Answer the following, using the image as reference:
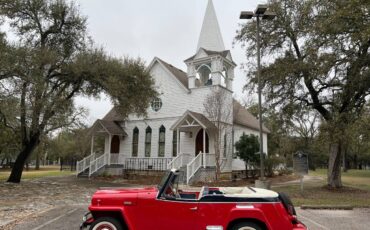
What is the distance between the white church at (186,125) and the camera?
22156mm

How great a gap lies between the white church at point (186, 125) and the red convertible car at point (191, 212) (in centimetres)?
1498

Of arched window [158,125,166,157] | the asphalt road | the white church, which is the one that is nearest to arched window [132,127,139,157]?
the white church

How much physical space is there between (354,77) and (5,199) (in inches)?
620

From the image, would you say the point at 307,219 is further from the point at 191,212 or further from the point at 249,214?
the point at 191,212

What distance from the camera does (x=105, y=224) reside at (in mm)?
5883

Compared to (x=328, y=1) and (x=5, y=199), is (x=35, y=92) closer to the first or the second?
(x=5, y=199)

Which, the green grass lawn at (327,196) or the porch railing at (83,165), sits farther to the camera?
the porch railing at (83,165)

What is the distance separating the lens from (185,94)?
80.8ft

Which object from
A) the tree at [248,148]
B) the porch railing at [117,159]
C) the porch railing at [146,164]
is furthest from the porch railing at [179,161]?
the porch railing at [117,159]

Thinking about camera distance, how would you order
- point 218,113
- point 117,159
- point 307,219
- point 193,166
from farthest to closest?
1. point 117,159
2. point 218,113
3. point 193,166
4. point 307,219

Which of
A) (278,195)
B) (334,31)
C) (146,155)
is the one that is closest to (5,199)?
(278,195)

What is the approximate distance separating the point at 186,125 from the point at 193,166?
2.95 meters

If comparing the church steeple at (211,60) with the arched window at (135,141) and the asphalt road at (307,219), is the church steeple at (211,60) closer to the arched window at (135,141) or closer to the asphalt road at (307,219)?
the arched window at (135,141)

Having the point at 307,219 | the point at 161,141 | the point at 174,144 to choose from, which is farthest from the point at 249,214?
the point at 161,141
